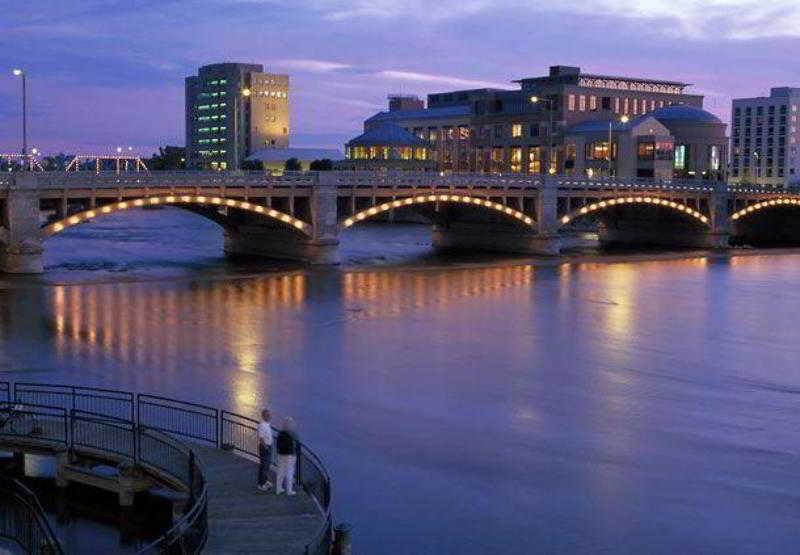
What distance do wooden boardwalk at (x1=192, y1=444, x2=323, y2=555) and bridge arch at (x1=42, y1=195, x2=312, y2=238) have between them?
4651cm

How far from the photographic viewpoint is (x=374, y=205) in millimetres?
80500

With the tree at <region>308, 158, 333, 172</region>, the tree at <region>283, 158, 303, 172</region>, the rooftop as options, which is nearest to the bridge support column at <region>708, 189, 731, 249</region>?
the tree at <region>308, 158, 333, 172</region>

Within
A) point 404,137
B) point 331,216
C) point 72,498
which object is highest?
point 404,137

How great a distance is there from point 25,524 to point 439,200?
64239mm

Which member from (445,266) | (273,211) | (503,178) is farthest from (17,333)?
(503,178)

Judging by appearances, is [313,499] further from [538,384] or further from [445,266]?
[445,266]

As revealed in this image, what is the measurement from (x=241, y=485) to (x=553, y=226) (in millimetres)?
71644

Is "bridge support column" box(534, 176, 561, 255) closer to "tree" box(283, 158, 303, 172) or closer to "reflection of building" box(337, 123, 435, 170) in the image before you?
"reflection of building" box(337, 123, 435, 170)

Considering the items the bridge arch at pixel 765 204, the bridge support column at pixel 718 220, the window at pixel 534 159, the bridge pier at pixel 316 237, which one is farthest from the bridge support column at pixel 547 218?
the window at pixel 534 159

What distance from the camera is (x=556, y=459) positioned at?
26.1m

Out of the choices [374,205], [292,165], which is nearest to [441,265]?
[374,205]

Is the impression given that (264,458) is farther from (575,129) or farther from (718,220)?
(575,129)

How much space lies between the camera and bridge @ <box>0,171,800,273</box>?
212ft

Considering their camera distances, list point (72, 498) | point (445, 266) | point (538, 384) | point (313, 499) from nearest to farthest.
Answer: point (313, 499)
point (72, 498)
point (538, 384)
point (445, 266)
